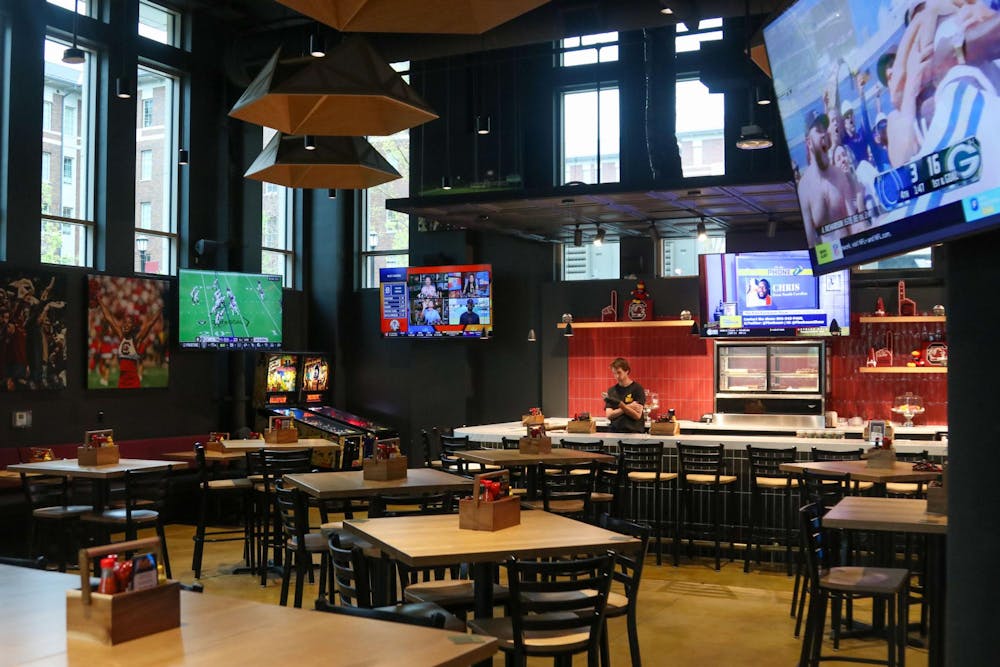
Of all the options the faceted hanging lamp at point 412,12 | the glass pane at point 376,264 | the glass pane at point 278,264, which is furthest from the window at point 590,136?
the faceted hanging lamp at point 412,12

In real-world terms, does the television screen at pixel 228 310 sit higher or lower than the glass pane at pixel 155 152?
lower

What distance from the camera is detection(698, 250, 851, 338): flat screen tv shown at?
11023 millimetres

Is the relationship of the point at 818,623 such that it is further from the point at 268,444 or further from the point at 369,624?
the point at 268,444

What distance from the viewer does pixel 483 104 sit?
13.0 meters

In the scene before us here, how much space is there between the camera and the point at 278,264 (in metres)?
13.7

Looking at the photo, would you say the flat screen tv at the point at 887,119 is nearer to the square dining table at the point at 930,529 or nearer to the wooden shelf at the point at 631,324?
the square dining table at the point at 930,529

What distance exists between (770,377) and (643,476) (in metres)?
3.59

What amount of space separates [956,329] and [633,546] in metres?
1.51

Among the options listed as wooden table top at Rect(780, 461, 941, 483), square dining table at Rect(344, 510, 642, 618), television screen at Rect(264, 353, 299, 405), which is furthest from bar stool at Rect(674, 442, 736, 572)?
television screen at Rect(264, 353, 299, 405)

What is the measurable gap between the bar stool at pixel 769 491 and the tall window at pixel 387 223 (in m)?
6.64

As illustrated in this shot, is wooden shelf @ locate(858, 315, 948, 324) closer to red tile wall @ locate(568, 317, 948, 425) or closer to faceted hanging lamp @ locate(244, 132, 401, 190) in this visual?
red tile wall @ locate(568, 317, 948, 425)

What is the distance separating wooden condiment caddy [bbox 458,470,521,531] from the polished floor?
1.44m

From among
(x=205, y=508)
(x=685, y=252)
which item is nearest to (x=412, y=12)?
(x=205, y=508)

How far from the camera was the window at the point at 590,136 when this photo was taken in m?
12.7
